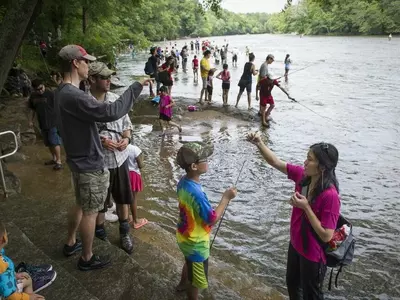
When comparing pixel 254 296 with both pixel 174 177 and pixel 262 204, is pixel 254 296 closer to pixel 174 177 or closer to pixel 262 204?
pixel 262 204

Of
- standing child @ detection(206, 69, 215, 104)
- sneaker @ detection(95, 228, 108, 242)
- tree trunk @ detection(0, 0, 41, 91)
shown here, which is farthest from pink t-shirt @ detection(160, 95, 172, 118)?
tree trunk @ detection(0, 0, 41, 91)

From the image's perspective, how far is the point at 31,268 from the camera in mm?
2928

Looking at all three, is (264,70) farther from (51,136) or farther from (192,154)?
(192,154)

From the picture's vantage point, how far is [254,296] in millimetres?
3570

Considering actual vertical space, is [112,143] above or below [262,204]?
above

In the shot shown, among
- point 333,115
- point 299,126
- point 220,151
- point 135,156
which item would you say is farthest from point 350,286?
point 333,115

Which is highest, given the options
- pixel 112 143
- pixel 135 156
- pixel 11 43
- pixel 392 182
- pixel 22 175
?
pixel 11 43

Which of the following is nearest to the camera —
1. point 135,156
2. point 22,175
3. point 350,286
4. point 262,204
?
point 350,286

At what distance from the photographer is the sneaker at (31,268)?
9.46ft

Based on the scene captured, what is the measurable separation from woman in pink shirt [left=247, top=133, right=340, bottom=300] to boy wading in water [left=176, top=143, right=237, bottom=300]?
59 cm

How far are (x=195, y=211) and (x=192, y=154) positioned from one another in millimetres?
449

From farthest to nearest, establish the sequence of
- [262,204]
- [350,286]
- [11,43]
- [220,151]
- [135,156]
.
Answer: [220,151], [262,204], [135,156], [350,286], [11,43]

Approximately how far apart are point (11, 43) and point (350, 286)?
4444mm

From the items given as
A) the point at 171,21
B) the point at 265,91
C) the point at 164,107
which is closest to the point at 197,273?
the point at 164,107
